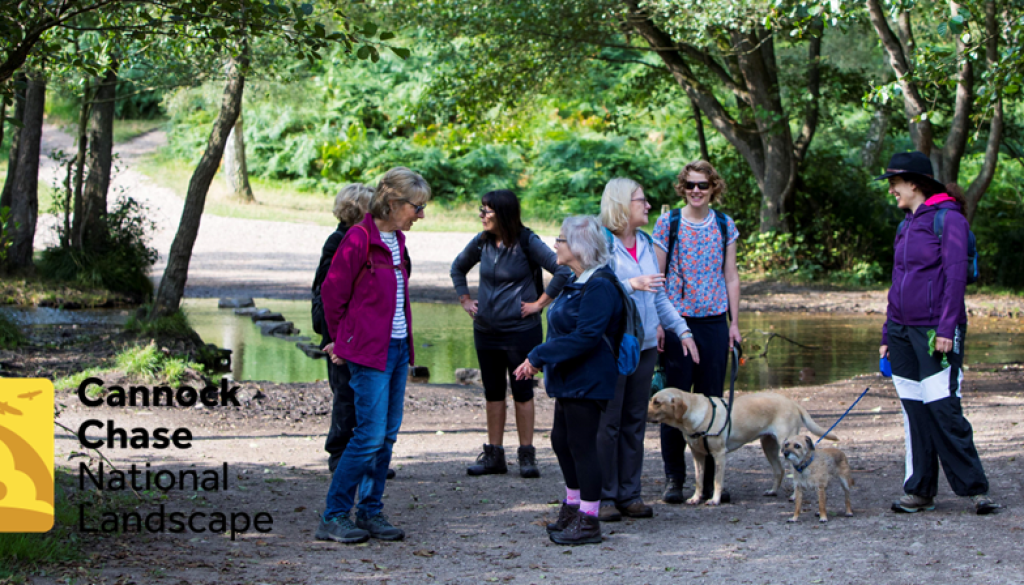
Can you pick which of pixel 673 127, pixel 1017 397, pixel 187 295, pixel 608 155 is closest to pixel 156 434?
pixel 1017 397

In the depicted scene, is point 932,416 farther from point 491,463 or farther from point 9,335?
point 9,335

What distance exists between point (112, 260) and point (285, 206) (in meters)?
15.8

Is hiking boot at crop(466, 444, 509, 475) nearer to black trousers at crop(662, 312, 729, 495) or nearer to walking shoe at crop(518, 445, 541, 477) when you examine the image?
walking shoe at crop(518, 445, 541, 477)

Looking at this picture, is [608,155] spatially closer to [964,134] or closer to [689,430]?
[964,134]

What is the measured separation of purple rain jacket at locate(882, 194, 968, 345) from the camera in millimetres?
5125

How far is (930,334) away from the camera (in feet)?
17.1

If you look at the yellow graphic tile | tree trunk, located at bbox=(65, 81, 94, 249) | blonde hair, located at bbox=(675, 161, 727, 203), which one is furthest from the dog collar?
tree trunk, located at bbox=(65, 81, 94, 249)

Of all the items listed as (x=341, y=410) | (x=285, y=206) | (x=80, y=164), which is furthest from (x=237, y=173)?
(x=341, y=410)

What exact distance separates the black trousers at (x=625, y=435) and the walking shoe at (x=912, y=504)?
4.61 ft

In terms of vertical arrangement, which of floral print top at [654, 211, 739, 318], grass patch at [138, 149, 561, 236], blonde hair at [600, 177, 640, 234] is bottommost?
floral print top at [654, 211, 739, 318]

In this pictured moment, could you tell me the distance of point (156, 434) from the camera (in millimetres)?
7387

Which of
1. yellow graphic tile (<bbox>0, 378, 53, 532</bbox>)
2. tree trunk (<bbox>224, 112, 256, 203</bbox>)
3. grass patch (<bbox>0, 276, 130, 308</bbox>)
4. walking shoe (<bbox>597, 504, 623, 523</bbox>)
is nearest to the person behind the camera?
yellow graphic tile (<bbox>0, 378, 53, 532</bbox>)

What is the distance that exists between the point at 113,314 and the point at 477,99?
8283mm

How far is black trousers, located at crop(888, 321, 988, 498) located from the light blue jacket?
1.20 m
